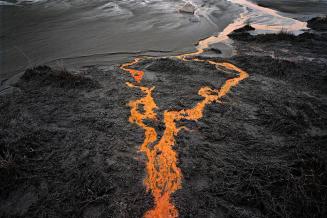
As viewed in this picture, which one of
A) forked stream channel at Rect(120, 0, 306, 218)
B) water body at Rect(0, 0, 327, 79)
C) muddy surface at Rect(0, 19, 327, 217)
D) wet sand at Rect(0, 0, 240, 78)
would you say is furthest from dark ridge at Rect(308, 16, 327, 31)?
forked stream channel at Rect(120, 0, 306, 218)

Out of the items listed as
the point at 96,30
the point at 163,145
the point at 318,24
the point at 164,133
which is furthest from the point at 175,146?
the point at 318,24

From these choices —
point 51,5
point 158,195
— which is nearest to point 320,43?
point 158,195

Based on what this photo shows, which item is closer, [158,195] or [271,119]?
[158,195]

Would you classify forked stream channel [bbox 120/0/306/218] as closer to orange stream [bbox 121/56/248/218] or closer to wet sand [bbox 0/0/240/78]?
orange stream [bbox 121/56/248/218]

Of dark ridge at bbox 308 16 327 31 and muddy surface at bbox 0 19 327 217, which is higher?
dark ridge at bbox 308 16 327 31

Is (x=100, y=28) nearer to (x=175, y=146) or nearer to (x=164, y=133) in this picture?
(x=164, y=133)

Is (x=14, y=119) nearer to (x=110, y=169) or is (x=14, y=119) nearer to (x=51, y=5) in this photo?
(x=110, y=169)

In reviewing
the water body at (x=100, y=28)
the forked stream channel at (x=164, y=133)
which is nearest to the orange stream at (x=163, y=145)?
the forked stream channel at (x=164, y=133)
